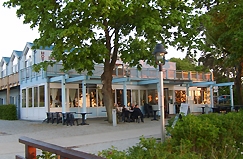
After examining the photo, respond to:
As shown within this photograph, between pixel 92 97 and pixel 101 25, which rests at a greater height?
pixel 101 25

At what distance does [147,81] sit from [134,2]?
10.5m

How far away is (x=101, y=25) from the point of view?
15.0 m

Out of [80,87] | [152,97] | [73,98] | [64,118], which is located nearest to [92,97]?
[80,87]

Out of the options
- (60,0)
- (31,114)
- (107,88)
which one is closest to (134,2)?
(60,0)

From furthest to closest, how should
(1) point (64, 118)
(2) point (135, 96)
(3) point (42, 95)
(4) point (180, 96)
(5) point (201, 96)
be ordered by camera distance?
(5) point (201, 96) → (4) point (180, 96) → (2) point (135, 96) → (3) point (42, 95) → (1) point (64, 118)

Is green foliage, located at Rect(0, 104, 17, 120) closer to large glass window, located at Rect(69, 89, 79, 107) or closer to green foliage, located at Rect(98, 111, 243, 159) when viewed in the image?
large glass window, located at Rect(69, 89, 79, 107)

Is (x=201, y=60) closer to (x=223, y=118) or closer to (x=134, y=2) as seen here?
(x=134, y=2)

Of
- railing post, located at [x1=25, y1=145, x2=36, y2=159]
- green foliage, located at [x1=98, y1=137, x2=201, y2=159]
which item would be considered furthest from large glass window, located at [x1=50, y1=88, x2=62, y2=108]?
railing post, located at [x1=25, y1=145, x2=36, y2=159]

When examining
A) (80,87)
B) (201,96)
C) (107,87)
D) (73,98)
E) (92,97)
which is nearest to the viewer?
(107,87)

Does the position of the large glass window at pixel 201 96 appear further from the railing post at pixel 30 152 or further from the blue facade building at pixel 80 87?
the railing post at pixel 30 152

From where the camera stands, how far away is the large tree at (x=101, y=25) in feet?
Answer: 47.8

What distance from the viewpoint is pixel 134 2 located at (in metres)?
15.0

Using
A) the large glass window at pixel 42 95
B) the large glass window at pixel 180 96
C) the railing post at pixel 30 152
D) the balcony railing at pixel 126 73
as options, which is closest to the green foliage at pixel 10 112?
the balcony railing at pixel 126 73

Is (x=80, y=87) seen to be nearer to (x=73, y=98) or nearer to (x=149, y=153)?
(x=73, y=98)
